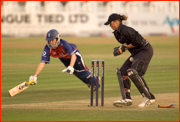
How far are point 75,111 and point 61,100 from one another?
1.66 meters

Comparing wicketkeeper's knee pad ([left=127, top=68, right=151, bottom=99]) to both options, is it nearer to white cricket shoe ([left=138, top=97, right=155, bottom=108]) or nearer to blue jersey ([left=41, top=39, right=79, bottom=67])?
white cricket shoe ([left=138, top=97, right=155, bottom=108])

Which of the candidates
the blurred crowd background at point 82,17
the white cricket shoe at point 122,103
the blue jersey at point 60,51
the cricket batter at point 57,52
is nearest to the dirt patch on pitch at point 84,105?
the white cricket shoe at point 122,103

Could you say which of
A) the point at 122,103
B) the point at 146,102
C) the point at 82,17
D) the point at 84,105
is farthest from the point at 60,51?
the point at 82,17

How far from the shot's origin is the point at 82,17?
44.2 meters

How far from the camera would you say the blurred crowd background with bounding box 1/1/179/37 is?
141ft

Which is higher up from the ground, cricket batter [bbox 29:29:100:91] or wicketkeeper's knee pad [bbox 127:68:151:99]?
cricket batter [bbox 29:29:100:91]

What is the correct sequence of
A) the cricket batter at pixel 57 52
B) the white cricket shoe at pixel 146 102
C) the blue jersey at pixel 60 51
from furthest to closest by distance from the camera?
the blue jersey at pixel 60 51, the cricket batter at pixel 57 52, the white cricket shoe at pixel 146 102

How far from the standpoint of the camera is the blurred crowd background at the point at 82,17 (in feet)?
141

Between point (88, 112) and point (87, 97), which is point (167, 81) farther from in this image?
point (88, 112)

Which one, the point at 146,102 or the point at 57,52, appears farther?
the point at 57,52

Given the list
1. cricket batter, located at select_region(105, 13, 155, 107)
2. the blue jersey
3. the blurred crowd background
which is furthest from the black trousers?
the blurred crowd background

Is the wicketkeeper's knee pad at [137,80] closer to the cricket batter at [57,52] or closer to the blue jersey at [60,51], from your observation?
the cricket batter at [57,52]

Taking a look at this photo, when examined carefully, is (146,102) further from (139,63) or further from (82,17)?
(82,17)

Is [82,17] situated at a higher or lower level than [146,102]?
higher
